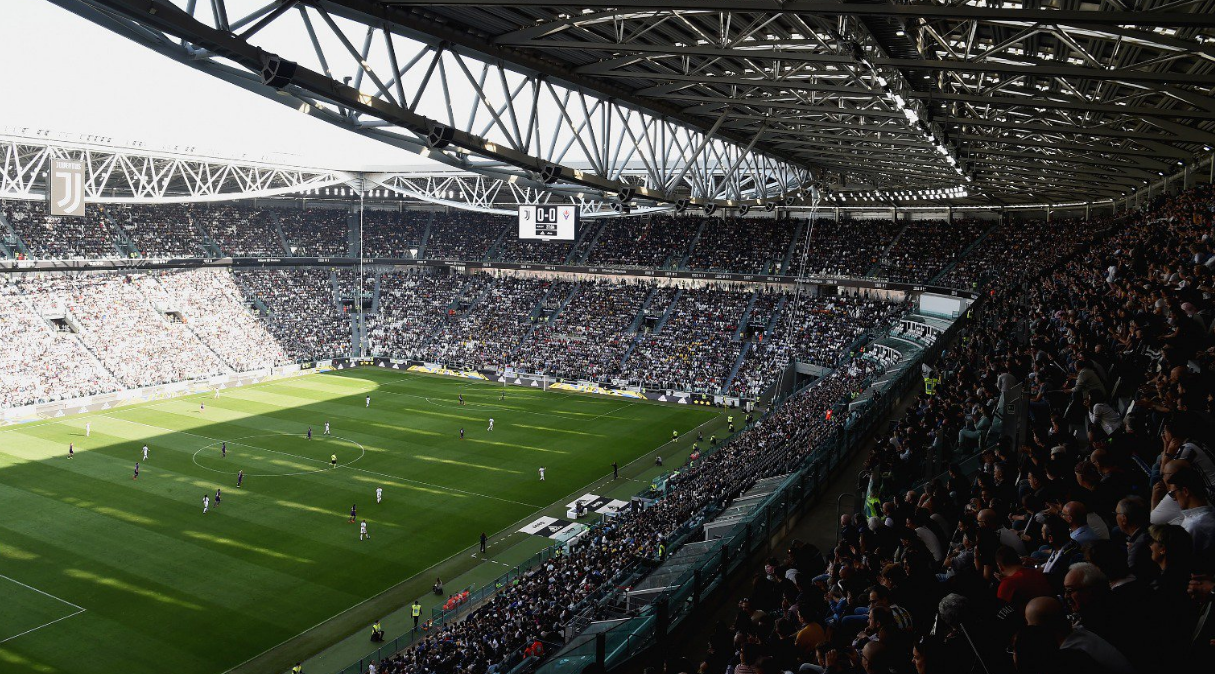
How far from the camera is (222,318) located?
60750mm

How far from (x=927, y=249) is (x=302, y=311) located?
4655 centimetres

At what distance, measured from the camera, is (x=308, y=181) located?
61.7 metres

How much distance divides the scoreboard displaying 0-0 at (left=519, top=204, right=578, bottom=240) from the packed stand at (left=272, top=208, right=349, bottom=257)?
2907 cm

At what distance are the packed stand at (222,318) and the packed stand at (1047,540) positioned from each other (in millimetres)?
54129

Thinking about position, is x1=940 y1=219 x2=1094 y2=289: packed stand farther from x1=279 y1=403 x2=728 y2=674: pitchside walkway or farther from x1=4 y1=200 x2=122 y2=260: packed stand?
x1=4 y1=200 x2=122 y2=260: packed stand

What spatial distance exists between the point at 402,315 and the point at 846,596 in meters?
65.6

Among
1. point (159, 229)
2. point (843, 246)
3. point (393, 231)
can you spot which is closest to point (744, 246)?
point (843, 246)

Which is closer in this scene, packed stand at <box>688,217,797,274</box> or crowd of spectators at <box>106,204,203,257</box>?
crowd of spectators at <box>106,204,203,257</box>

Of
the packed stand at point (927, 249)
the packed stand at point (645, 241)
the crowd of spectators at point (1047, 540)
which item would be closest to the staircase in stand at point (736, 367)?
the packed stand at point (927, 249)

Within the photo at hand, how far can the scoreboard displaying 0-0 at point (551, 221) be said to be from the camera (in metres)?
50.0

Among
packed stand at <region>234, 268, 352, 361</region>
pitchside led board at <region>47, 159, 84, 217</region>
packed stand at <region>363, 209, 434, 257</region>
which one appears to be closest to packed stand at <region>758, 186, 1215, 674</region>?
pitchside led board at <region>47, 159, 84, 217</region>

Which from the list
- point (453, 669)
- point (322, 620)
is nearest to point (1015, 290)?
point (453, 669)

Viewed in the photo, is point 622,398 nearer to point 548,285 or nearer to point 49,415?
point 548,285

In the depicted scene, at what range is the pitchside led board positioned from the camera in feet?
145
